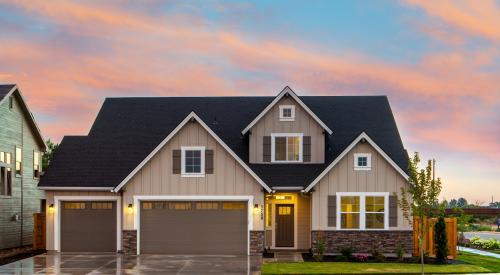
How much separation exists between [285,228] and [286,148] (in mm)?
3931

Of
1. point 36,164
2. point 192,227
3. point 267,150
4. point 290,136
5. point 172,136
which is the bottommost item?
point 192,227

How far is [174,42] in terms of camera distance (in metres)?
31.7

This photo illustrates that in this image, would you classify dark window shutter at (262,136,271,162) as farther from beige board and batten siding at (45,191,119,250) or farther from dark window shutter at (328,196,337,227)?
beige board and batten siding at (45,191,119,250)

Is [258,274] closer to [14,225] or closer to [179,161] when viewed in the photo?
[179,161]

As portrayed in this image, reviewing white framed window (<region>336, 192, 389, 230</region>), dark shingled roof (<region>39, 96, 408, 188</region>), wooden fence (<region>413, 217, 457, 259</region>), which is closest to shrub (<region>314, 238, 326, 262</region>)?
white framed window (<region>336, 192, 389, 230</region>)

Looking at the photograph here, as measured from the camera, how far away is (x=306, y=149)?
99.7 feet

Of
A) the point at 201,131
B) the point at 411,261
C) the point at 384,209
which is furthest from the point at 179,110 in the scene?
the point at 411,261

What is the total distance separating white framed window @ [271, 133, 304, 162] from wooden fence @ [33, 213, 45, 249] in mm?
11715

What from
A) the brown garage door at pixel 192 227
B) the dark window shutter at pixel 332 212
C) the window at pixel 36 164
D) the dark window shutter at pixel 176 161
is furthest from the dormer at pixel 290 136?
the window at pixel 36 164

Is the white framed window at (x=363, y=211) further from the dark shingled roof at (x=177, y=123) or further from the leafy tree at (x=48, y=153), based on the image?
the leafy tree at (x=48, y=153)

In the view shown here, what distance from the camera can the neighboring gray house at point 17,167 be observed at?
97.7 ft

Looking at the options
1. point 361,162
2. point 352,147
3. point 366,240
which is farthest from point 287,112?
point 366,240

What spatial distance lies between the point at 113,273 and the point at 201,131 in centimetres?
836

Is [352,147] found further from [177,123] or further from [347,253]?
[177,123]
